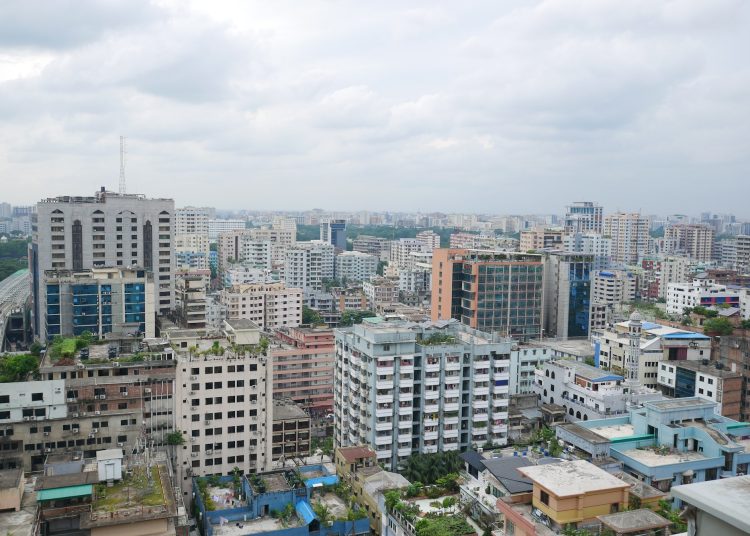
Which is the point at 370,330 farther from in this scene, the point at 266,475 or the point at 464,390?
the point at 266,475

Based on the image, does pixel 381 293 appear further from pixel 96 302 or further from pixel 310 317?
pixel 96 302

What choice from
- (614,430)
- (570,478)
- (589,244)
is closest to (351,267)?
(589,244)

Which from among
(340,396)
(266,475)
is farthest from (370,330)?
(266,475)

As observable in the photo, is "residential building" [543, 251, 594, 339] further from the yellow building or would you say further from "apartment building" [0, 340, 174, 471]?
the yellow building

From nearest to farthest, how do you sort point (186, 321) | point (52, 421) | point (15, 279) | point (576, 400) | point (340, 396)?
1. point (52, 421)
2. point (340, 396)
3. point (576, 400)
4. point (186, 321)
5. point (15, 279)

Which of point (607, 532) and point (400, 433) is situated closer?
point (607, 532)

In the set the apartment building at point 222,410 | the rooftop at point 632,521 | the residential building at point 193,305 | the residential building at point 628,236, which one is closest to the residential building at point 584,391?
the rooftop at point 632,521

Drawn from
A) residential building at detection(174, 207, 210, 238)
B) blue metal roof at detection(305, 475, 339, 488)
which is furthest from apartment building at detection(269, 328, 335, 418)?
residential building at detection(174, 207, 210, 238)

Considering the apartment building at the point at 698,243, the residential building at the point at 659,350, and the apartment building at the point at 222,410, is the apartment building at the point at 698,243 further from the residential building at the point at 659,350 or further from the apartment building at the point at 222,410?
the apartment building at the point at 222,410
